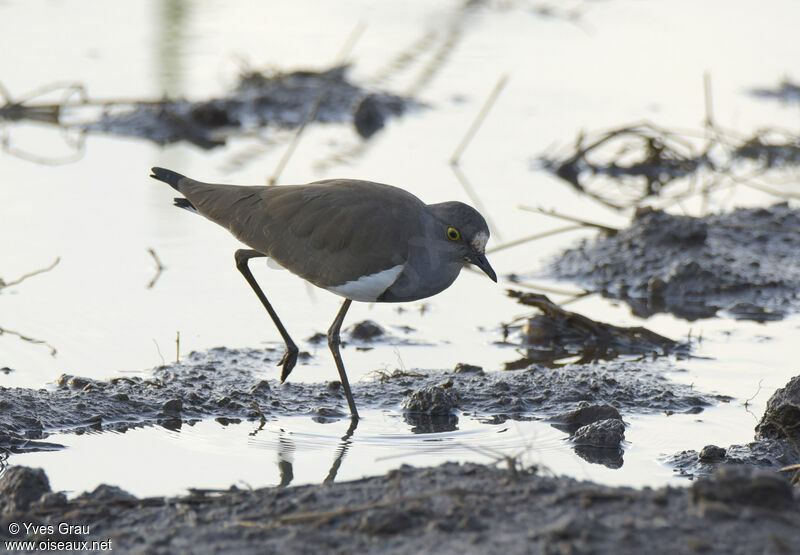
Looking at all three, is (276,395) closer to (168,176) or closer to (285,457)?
(285,457)

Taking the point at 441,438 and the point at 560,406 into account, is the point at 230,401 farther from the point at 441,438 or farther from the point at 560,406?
the point at 560,406

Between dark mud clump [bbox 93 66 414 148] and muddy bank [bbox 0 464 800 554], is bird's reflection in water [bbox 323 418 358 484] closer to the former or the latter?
muddy bank [bbox 0 464 800 554]

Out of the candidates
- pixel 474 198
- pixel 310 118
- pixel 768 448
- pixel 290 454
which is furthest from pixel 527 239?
pixel 290 454

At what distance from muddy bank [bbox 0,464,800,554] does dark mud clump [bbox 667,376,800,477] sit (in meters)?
1.00

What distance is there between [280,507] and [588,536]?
1110 millimetres

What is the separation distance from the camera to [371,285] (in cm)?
568

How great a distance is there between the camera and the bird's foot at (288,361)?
6.17 meters

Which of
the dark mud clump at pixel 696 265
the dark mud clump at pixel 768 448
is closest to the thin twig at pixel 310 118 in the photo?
the dark mud clump at pixel 696 265

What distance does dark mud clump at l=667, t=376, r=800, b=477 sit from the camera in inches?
207

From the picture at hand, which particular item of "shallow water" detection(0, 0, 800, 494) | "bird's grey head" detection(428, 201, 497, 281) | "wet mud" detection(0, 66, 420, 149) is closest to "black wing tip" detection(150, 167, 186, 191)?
"shallow water" detection(0, 0, 800, 494)

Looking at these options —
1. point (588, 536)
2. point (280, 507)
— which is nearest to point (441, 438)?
point (280, 507)

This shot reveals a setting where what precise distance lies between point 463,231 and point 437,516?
203 centimetres

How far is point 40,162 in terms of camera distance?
9.86 meters

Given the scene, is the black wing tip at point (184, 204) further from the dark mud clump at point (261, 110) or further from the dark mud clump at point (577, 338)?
the dark mud clump at point (261, 110)
